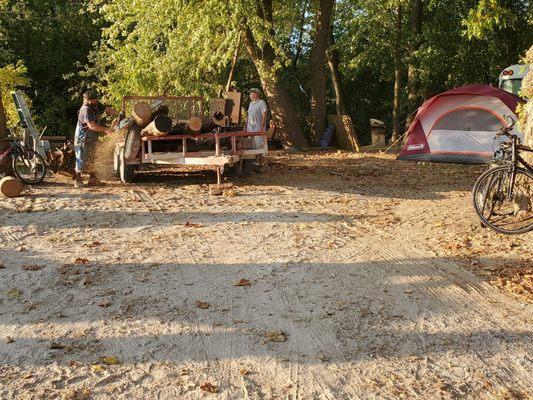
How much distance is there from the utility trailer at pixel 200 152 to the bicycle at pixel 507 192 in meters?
4.54

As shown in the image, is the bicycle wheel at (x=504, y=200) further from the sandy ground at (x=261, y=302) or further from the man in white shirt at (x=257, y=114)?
the man in white shirt at (x=257, y=114)

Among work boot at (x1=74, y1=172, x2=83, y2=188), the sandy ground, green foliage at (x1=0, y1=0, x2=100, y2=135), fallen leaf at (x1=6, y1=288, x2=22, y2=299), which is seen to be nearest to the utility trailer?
work boot at (x1=74, y1=172, x2=83, y2=188)

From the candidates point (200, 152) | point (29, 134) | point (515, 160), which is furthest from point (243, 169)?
point (515, 160)

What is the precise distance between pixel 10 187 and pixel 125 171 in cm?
215

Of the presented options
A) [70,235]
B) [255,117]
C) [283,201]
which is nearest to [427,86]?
[255,117]

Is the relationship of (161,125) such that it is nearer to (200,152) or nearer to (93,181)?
(200,152)

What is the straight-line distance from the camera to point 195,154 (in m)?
11.0

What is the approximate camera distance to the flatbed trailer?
10.5 metres

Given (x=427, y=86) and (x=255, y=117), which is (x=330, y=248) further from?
(x=427, y=86)

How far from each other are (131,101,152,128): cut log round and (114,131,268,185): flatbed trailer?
341mm

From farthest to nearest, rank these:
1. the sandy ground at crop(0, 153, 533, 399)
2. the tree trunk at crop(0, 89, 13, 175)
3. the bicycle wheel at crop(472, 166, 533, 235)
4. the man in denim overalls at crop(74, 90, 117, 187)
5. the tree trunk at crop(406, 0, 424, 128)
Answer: the tree trunk at crop(406, 0, 424, 128) < the tree trunk at crop(0, 89, 13, 175) < the man in denim overalls at crop(74, 90, 117, 187) < the bicycle wheel at crop(472, 166, 533, 235) < the sandy ground at crop(0, 153, 533, 399)

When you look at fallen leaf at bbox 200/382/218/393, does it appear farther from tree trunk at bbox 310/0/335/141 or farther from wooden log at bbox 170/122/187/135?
tree trunk at bbox 310/0/335/141

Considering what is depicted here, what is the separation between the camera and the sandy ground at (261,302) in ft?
12.4

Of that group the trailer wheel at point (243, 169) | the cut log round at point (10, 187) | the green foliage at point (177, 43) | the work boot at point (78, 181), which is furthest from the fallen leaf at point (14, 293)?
the green foliage at point (177, 43)
